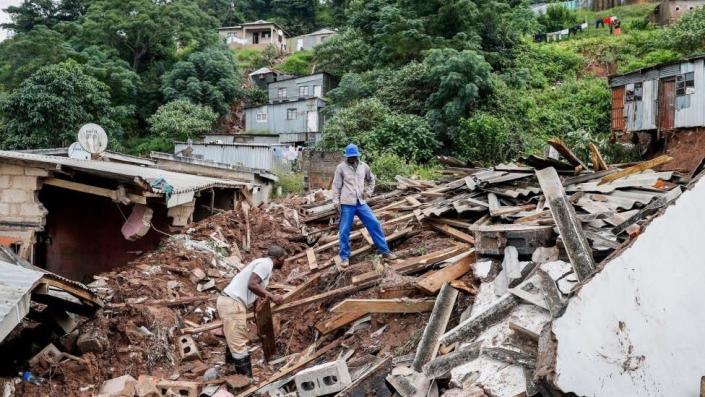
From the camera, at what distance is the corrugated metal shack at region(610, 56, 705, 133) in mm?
17453

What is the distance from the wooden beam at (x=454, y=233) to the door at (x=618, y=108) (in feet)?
53.6

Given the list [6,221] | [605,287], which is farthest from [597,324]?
[6,221]

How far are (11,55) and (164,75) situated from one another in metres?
8.91

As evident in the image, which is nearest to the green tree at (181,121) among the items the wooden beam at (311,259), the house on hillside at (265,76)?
the house on hillside at (265,76)

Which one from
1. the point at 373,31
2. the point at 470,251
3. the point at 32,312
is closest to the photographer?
the point at 470,251

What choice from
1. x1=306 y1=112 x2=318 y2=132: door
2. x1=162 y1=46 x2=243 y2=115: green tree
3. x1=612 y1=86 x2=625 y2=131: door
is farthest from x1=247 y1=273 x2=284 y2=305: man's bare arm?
x1=162 y1=46 x2=243 y2=115: green tree

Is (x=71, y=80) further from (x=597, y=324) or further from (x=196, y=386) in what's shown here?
(x=597, y=324)

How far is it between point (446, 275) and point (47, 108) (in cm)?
2744

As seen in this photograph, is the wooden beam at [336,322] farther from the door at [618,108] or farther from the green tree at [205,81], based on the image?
the green tree at [205,81]

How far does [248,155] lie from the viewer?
22938mm

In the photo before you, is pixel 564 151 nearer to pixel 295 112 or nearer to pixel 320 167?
pixel 320 167

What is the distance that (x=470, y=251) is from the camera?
5992 millimetres

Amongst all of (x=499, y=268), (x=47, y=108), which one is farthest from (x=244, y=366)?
(x=47, y=108)

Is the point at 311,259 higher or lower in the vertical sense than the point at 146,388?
higher
